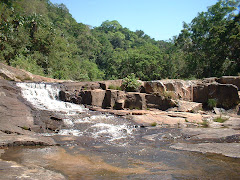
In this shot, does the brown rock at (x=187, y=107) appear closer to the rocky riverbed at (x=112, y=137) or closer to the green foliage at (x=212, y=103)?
the rocky riverbed at (x=112, y=137)

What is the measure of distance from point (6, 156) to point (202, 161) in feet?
14.3

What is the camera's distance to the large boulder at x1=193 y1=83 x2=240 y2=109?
545 inches

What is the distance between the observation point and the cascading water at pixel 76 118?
8320mm

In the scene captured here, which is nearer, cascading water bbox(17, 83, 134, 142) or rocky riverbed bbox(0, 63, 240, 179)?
rocky riverbed bbox(0, 63, 240, 179)

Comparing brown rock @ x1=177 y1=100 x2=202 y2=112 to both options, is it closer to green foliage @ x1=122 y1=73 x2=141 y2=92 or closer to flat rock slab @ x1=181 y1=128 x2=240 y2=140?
green foliage @ x1=122 y1=73 x2=141 y2=92

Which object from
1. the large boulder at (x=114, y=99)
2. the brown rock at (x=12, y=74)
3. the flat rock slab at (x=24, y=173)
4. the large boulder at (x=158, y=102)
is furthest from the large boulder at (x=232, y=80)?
the flat rock slab at (x=24, y=173)

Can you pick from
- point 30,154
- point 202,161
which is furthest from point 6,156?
point 202,161

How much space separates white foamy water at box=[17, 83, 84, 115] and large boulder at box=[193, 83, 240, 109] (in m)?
7.50

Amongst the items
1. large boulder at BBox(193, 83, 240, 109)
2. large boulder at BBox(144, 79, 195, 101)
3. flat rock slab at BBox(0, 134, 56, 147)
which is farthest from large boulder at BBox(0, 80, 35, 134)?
large boulder at BBox(193, 83, 240, 109)

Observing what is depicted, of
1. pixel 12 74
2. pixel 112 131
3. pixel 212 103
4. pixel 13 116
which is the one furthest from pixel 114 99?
pixel 12 74

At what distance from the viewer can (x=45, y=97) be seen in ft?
39.1

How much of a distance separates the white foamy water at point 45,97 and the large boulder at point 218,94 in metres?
7.50

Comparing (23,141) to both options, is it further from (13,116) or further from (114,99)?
(114,99)

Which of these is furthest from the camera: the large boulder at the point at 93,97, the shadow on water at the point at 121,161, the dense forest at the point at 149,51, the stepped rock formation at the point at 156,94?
the dense forest at the point at 149,51
